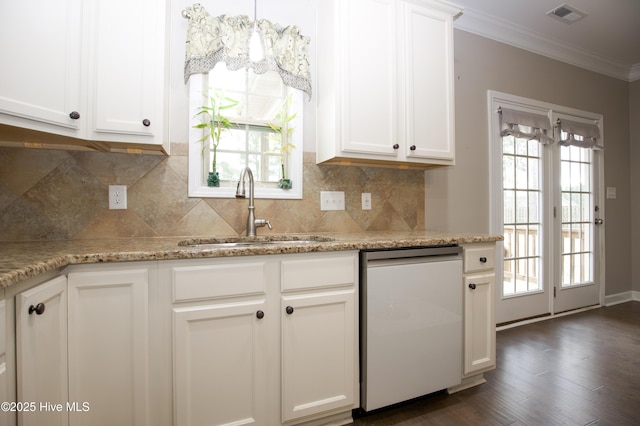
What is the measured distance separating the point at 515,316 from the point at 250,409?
8.54 feet

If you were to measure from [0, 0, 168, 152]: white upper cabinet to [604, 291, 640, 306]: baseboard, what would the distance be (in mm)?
4728

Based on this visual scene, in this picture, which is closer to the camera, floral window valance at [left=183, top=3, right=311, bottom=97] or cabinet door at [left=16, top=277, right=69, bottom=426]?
cabinet door at [left=16, top=277, right=69, bottom=426]

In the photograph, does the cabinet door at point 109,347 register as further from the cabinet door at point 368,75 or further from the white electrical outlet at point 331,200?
the cabinet door at point 368,75

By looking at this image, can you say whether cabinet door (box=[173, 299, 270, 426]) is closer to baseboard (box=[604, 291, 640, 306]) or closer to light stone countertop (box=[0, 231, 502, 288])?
light stone countertop (box=[0, 231, 502, 288])

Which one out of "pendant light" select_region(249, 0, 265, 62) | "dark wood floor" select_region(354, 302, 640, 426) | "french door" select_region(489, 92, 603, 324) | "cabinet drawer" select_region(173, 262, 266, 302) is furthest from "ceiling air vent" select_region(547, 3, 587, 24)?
"cabinet drawer" select_region(173, 262, 266, 302)

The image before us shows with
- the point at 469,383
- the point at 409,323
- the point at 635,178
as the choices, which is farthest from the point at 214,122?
the point at 635,178

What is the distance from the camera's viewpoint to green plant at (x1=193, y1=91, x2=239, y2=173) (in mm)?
1820

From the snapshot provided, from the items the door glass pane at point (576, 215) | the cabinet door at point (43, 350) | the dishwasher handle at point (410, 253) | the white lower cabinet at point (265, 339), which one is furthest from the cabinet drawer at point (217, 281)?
the door glass pane at point (576, 215)

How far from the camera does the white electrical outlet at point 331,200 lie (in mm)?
2094

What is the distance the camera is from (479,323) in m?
1.75

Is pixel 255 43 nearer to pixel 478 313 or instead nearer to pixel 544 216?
pixel 478 313

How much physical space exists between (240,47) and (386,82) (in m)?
0.93

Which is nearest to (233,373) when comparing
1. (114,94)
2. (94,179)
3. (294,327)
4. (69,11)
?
(294,327)

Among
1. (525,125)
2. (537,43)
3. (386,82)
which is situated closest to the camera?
(386,82)
